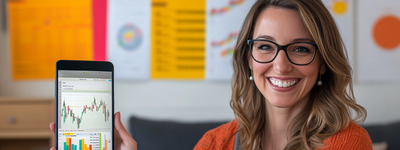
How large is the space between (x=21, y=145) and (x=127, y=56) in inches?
29.1

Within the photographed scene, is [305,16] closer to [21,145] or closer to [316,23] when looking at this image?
[316,23]

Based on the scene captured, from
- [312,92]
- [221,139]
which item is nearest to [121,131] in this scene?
[221,139]

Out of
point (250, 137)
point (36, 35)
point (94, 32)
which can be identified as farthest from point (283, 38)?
point (36, 35)

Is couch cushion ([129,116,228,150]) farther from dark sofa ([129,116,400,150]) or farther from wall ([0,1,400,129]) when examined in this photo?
wall ([0,1,400,129])

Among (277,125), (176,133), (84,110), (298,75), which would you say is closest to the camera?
(84,110)

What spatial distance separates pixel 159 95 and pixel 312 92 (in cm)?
111

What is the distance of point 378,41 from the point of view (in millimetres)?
2242

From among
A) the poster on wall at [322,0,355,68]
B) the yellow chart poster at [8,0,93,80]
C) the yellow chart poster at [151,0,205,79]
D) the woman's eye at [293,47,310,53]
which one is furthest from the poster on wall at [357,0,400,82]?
the yellow chart poster at [8,0,93,80]

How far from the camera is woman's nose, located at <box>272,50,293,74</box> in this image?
113 cm

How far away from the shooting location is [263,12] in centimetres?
120

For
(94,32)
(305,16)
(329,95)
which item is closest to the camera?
(305,16)

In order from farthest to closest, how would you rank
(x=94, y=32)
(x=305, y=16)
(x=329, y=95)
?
(x=94, y=32)
(x=329, y=95)
(x=305, y=16)

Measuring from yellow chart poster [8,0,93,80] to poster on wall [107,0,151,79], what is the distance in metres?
0.12

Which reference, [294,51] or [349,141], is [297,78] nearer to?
[294,51]
